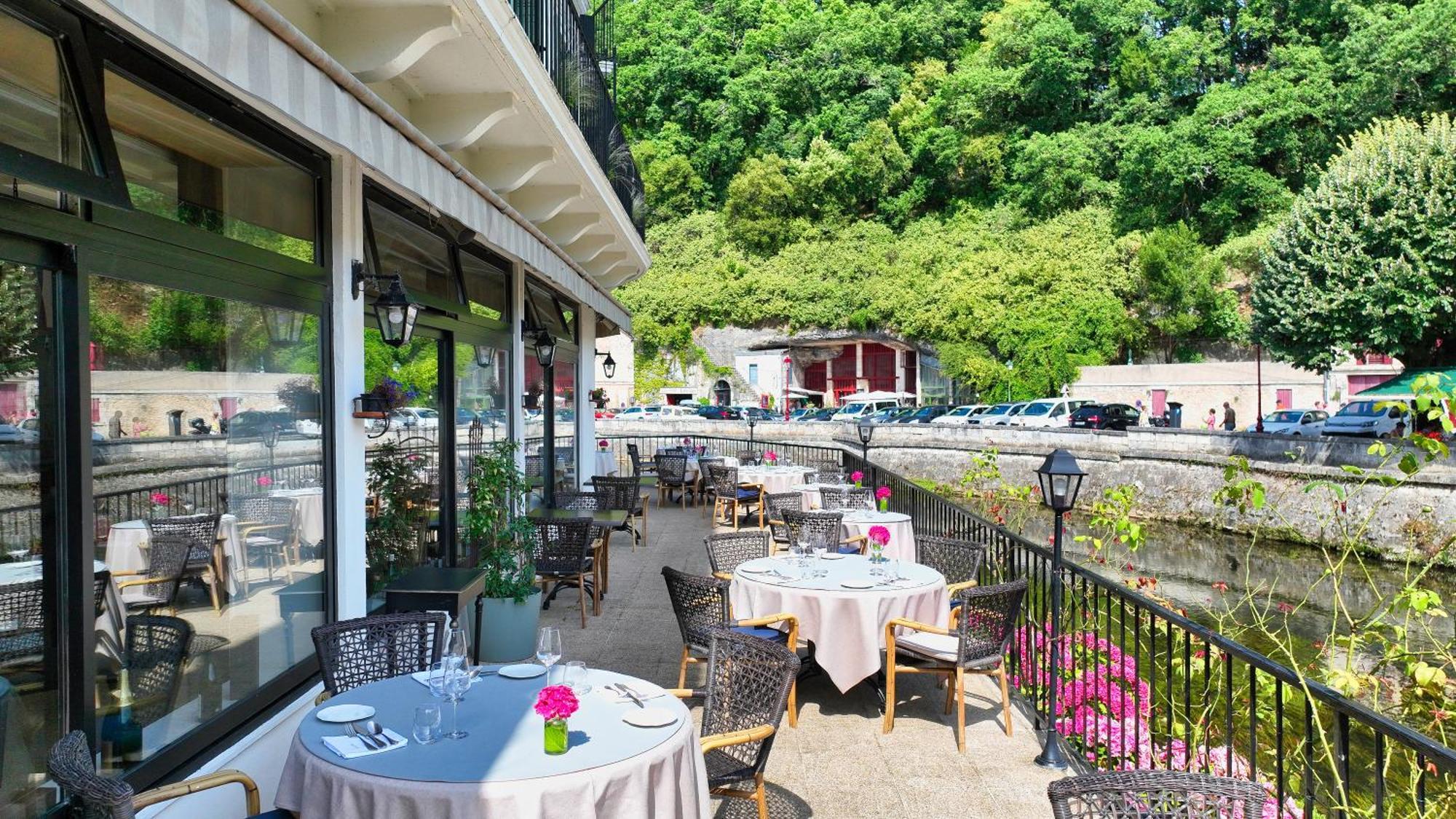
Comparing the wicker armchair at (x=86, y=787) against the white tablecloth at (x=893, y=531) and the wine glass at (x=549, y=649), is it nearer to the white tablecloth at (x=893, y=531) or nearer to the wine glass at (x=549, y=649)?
the wine glass at (x=549, y=649)

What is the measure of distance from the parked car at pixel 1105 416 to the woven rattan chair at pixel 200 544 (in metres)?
30.4

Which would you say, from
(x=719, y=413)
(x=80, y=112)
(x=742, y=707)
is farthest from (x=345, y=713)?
(x=719, y=413)

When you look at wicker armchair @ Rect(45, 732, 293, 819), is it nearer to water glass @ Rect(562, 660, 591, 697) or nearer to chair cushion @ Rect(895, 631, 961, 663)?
water glass @ Rect(562, 660, 591, 697)

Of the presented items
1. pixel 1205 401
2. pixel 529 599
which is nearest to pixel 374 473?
pixel 529 599

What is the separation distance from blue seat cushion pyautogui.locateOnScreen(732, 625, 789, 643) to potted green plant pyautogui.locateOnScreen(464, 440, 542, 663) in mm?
1602

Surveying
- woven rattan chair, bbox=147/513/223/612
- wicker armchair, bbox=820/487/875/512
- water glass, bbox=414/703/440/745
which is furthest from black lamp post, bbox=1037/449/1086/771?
wicker armchair, bbox=820/487/875/512

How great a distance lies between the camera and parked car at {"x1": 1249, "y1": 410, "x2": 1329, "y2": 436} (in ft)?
93.9

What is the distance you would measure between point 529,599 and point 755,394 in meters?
40.1

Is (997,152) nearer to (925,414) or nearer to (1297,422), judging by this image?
(925,414)

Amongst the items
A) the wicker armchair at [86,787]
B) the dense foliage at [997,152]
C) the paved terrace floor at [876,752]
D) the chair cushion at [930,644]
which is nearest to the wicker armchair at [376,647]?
the wicker armchair at [86,787]

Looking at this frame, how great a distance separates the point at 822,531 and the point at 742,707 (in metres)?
3.51

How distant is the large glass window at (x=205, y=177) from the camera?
132 inches

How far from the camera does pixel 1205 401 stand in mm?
39969

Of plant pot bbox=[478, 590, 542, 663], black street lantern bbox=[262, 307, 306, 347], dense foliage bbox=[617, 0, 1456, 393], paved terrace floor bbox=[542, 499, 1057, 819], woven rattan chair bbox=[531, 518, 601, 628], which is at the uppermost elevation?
dense foliage bbox=[617, 0, 1456, 393]
